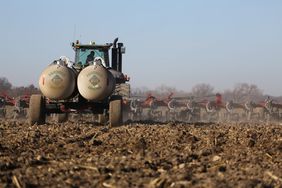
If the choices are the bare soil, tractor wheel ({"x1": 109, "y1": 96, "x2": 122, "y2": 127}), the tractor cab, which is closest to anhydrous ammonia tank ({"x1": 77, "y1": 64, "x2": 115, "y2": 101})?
tractor wheel ({"x1": 109, "y1": 96, "x2": 122, "y2": 127})

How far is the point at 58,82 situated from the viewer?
1294 centimetres

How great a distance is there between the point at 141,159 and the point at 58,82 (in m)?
6.78

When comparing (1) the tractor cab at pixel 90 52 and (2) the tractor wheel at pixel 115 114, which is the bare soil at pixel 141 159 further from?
(1) the tractor cab at pixel 90 52

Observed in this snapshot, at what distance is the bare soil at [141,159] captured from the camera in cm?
516

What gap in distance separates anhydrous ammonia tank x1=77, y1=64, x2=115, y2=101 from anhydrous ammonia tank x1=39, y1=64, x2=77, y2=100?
25cm

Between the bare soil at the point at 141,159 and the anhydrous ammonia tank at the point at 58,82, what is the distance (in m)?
2.65

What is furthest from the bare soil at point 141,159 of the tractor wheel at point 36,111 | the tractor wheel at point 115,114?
the tractor wheel at point 36,111

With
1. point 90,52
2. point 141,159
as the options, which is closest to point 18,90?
point 90,52

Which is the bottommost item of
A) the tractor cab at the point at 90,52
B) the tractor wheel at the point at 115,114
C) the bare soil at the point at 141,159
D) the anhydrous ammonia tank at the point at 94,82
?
the bare soil at the point at 141,159

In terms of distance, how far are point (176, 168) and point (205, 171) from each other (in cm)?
35

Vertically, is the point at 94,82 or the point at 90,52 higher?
the point at 90,52

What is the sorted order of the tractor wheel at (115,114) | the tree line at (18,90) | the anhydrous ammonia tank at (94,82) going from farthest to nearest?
the tree line at (18,90) < the anhydrous ammonia tank at (94,82) < the tractor wheel at (115,114)

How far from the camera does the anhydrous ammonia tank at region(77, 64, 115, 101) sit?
42.3 feet

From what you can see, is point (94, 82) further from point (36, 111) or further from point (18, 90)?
point (18, 90)
